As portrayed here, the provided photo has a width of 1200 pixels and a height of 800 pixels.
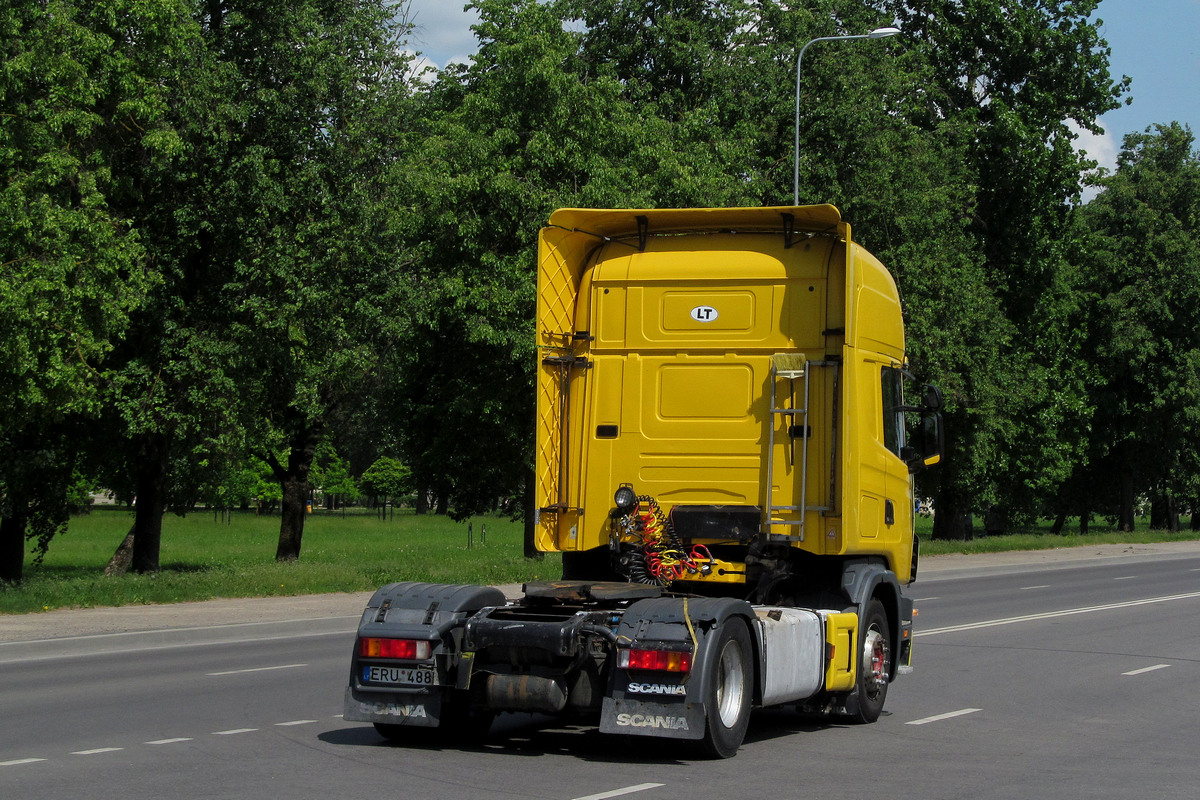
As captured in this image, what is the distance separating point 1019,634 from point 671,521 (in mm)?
8998

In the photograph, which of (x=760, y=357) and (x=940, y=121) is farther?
(x=940, y=121)

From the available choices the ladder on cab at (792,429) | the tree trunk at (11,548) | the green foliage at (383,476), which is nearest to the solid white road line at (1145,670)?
the ladder on cab at (792,429)

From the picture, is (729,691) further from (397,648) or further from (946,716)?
(946,716)

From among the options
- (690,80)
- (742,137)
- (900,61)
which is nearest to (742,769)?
(742,137)

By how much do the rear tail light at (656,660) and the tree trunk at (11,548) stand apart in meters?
23.3

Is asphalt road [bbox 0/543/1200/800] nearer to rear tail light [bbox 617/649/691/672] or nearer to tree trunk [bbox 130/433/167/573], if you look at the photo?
rear tail light [bbox 617/649/691/672]

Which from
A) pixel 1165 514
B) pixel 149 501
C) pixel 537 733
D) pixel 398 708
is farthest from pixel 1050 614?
pixel 1165 514

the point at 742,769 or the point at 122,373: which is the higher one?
the point at 122,373

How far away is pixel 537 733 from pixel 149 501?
19.8 metres

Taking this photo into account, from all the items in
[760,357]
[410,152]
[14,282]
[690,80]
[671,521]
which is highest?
[690,80]

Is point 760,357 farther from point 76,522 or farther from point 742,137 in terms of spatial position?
point 76,522

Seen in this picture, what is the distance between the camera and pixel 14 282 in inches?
777

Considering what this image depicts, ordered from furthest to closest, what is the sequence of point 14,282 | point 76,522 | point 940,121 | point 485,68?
point 76,522 → point 940,121 → point 485,68 → point 14,282

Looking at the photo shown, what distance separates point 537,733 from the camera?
977 cm
